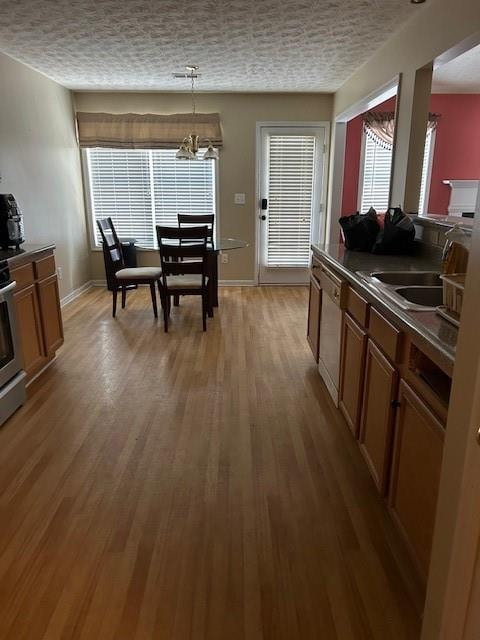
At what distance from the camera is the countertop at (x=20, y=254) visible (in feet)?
9.07

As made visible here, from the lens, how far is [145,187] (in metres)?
5.97

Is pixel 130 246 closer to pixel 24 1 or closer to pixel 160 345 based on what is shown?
pixel 160 345

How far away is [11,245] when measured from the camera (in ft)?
10.1

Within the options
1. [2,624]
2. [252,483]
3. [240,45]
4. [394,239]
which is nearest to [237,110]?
[240,45]

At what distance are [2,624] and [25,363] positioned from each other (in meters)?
1.81

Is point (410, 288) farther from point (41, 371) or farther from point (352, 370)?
point (41, 371)

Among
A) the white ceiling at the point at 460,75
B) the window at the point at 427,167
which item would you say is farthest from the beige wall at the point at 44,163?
the window at the point at 427,167

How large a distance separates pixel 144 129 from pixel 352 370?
4.65m

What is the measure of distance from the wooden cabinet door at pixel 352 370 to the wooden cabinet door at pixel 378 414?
79mm

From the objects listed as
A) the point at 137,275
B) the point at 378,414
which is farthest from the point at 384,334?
the point at 137,275

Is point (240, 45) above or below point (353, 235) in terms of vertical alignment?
above

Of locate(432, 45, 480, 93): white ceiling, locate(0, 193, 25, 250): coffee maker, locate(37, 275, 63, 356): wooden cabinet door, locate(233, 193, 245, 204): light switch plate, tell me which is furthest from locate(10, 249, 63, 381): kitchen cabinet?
locate(432, 45, 480, 93): white ceiling

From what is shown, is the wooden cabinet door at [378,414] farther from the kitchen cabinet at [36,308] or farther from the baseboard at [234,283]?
the baseboard at [234,283]

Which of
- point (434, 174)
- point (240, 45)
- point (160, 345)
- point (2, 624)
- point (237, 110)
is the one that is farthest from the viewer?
point (434, 174)
